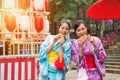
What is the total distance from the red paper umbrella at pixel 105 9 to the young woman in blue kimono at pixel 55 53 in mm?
530

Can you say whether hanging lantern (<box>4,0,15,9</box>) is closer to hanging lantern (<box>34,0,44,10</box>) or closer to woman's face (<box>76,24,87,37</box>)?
hanging lantern (<box>34,0,44,10</box>)

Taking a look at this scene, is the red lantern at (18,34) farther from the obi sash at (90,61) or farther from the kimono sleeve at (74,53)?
the obi sash at (90,61)

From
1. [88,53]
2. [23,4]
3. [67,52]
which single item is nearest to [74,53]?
[67,52]

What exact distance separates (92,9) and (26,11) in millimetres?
4710

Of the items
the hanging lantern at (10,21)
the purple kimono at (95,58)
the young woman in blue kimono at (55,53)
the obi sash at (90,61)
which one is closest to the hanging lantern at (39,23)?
the hanging lantern at (10,21)

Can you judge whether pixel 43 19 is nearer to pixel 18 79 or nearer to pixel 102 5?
pixel 18 79

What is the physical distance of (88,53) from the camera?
20.1 feet

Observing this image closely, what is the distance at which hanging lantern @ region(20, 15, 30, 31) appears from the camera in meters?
10.2

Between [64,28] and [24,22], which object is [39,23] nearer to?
[24,22]

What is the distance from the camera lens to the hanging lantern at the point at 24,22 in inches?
400

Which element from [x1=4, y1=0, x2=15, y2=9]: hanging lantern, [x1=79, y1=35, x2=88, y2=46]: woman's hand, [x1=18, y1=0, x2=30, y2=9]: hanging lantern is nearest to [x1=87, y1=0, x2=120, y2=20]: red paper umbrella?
[x1=79, y1=35, x2=88, y2=46]: woman's hand

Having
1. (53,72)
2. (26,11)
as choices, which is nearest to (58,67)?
(53,72)

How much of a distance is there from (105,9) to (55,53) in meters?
1.11

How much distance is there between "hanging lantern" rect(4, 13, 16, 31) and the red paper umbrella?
407 centimetres
